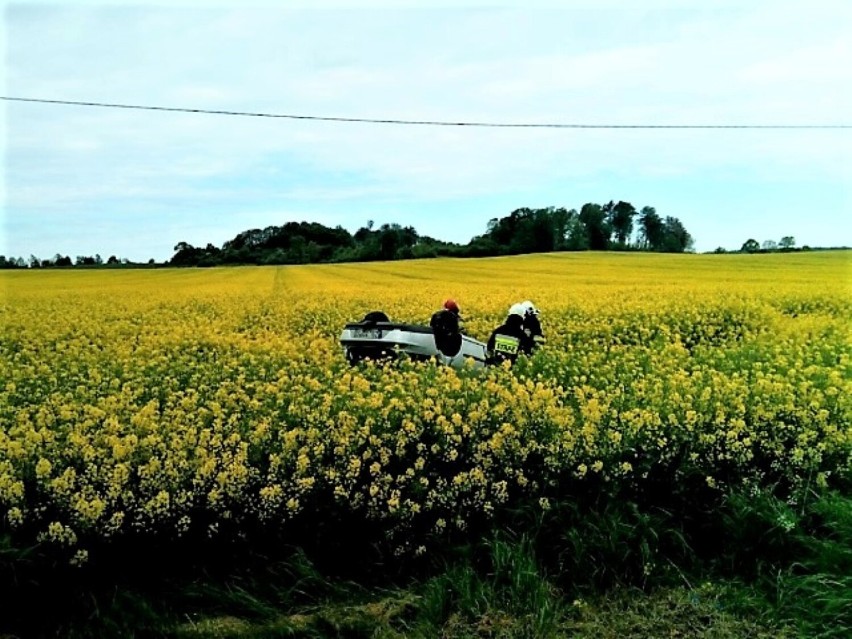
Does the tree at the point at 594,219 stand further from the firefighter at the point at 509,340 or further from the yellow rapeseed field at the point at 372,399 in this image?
the firefighter at the point at 509,340

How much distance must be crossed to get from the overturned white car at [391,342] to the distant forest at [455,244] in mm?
493

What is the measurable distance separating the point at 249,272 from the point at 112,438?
159 centimetres

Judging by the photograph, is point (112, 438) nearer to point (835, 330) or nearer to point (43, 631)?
point (43, 631)

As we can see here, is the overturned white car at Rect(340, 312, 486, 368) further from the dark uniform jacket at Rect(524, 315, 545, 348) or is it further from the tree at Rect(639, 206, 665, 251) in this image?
the tree at Rect(639, 206, 665, 251)

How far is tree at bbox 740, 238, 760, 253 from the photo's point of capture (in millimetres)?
6391

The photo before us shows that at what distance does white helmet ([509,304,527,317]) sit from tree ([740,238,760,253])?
1.79 m

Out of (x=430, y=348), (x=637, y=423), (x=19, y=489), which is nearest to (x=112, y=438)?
(x=19, y=489)

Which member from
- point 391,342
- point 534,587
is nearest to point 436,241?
point 391,342

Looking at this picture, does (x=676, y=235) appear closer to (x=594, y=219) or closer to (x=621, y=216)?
(x=621, y=216)

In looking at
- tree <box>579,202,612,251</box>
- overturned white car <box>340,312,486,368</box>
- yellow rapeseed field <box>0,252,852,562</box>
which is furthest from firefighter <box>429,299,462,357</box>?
tree <box>579,202,612,251</box>

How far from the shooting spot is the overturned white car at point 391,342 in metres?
5.71

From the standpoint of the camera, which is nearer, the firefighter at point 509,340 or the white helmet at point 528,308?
the firefighter at point 509,340

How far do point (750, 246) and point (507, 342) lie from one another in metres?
2.04

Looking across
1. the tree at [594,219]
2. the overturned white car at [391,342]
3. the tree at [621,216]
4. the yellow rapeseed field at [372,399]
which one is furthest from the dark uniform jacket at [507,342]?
the tree at [621,216]
